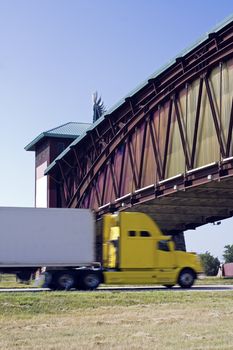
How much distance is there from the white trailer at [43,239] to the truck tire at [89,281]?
27.7 inches

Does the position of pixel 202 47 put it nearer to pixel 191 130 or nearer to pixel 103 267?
pixel 191 130

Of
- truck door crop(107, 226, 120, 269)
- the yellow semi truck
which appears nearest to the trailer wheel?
the yellow semi truck

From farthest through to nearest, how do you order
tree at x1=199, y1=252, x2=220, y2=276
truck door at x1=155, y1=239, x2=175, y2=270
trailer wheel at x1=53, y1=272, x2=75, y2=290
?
1. tree at x1=199, y1=252, x2=220, y2=276
2. truck door at x1=155, y1=239, x2=175, y2=270
3. trailer wheel at x1=53, y1=272, x2=75, y2=290

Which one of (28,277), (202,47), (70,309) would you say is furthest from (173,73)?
(70,309)

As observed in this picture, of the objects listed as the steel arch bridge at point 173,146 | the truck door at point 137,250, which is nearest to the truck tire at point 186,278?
the truck door at point 137,250

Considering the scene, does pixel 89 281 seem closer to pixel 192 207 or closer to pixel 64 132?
pixel 192 207

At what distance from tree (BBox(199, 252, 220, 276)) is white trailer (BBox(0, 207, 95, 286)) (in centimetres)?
5805

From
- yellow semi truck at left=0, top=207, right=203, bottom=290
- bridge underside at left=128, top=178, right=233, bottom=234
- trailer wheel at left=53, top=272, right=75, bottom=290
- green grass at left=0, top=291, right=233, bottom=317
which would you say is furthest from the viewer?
bridge underside at left=128, top=178, right=233, bottom=234

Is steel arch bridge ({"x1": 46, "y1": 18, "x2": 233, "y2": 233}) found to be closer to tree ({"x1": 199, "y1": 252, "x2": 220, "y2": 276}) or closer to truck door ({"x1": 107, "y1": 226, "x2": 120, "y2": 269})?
truck door ({"x1": 107, "y1": 226, "x2": 120, "y2": 269})

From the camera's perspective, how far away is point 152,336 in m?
12.6

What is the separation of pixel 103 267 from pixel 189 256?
4659mm

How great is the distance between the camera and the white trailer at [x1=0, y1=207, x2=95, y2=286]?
28141mm

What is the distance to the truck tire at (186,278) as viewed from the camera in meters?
29.5

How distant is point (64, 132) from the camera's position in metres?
67.9
